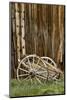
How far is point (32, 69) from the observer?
6.59 ft

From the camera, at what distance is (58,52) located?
6.77 feet

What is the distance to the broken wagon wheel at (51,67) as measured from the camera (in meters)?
2.04

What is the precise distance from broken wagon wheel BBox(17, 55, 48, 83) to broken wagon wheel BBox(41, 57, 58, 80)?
26 millimetres

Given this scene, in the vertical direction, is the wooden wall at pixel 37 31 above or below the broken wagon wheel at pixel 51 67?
above

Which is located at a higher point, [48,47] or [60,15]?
[60,15]

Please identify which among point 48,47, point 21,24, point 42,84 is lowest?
point 42,84

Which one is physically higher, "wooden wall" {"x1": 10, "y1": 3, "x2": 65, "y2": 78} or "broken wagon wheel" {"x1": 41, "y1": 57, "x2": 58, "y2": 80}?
"wooden wall" {"x1": 10, "y1": 3, "x2": 65, "y2": 78}

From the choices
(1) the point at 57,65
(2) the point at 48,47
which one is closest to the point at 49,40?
(2) the point at 48,47

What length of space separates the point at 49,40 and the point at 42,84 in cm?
33

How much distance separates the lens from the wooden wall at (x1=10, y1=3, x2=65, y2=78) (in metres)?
1.98

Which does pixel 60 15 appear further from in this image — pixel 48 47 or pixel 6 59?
pixel 6 59

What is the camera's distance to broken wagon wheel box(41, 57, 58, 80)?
204 centimetres

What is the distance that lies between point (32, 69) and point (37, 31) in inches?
11.0

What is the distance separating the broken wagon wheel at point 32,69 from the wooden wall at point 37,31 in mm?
36
